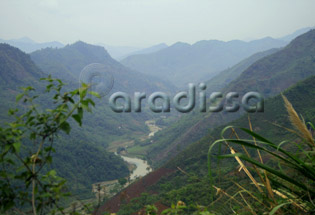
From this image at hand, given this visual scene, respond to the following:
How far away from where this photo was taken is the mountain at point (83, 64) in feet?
405

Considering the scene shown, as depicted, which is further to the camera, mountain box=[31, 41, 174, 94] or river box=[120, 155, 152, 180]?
mountain box=[31, 41, 174, 94]

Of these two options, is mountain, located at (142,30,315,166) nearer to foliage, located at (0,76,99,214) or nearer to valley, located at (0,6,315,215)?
valley, located at (0,6,315,215)

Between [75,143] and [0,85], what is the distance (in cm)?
2786

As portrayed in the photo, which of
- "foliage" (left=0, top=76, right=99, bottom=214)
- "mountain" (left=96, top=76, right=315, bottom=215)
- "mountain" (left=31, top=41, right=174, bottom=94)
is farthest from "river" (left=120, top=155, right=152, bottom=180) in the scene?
"mountain" (left=31, top=41, right=174, bottom=94)

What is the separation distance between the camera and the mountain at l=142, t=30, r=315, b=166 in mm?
53812

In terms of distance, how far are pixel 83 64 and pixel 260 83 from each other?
109802mm

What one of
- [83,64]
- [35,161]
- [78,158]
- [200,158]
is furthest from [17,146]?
[83,64]

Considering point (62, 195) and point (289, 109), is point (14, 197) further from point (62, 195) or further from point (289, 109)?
point (289, 109)

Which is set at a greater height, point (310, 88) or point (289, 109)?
point (289, 109)

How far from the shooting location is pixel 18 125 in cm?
137

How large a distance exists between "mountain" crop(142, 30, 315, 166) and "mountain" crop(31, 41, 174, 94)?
66153mm

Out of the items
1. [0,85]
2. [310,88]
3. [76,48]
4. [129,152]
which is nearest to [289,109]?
[310,88]

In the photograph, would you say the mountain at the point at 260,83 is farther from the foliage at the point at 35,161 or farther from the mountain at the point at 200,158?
the foliage at the point at 35,161

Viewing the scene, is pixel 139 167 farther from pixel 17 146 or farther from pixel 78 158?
pixel 17 146
